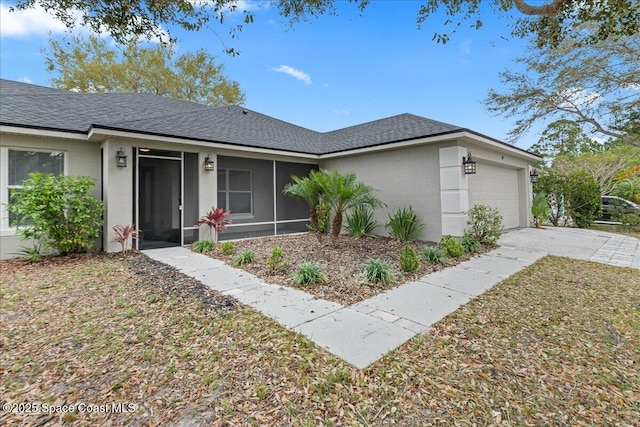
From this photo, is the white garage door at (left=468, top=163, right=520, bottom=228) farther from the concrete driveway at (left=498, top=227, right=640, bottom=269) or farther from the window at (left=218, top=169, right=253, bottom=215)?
the window at (left=218, top=169, right=253, bottom=215)

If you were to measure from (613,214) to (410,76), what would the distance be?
40.0 feet

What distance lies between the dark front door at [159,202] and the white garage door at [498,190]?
30.5 feet

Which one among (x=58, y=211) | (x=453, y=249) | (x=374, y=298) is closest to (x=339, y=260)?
(x=374, y=298)

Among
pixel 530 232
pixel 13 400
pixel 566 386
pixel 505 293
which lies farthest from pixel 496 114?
pixel 13 400

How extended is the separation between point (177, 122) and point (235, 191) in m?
3.53

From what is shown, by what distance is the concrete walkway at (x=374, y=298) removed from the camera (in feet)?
10.3

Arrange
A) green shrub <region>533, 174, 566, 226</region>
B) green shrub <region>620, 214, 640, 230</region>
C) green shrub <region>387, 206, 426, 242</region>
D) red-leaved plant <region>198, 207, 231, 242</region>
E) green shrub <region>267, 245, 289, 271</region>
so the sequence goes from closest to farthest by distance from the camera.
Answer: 1. green shrub <region>267, 245, 289, 271</region>
2. red-leaved plant <region>198, 207, 231, 242</region>
3. green shrub <region>387, 206, 426, 242</region>
4. green shrub <region>620, 214, 640, 230</region>
5. green shrub <region>533, 174, 566, 226</region>

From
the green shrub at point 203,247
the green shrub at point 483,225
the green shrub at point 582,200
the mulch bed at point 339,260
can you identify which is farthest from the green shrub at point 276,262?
the green shrub at point 582,200

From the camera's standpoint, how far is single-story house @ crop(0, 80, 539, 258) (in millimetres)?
7215

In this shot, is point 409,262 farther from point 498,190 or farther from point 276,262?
point 498,190

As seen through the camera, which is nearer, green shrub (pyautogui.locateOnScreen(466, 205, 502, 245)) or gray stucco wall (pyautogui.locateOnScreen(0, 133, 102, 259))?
gray stucco wall (pyautogui.locateOnScreen(0, 133, 102, 259))

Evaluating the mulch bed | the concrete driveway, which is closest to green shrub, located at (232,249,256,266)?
the mulch bed

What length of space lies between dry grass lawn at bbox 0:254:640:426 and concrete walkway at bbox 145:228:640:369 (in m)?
0.20

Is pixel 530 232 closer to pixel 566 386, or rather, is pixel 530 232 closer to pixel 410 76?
pixel 410 76
